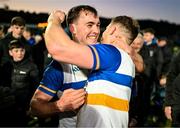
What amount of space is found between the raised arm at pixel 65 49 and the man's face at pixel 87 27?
29.3 inches

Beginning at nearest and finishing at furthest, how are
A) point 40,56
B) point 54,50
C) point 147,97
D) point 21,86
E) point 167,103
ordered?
point 54,50 → point 167,103 → point 21,86 → point 40,56 → point 147,97

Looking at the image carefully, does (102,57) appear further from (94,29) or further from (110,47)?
(94,29)

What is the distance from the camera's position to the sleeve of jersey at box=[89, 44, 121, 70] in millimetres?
2830

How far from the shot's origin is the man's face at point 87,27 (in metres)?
3.55

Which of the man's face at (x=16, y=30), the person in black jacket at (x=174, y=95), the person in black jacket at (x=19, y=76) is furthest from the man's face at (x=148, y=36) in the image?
the person in black jacket at (x=174, y=95)

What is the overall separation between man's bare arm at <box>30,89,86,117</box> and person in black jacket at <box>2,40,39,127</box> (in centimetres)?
371

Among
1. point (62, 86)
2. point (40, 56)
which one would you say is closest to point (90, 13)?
point (62, 86)

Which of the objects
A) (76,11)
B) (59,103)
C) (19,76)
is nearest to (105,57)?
(59,103)

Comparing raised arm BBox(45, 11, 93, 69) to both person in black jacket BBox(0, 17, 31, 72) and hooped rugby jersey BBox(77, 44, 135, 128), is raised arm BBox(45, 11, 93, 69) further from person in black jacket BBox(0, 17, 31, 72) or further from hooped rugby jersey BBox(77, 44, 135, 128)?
person in black jacket BBox(0, 17, 31, 72)

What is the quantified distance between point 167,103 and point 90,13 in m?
2.40

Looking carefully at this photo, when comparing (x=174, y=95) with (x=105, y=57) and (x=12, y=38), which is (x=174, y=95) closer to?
(x=105, y=57)

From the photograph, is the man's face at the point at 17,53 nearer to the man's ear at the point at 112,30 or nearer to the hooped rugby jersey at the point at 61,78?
the hooped rugby jersey at the point at 61,78

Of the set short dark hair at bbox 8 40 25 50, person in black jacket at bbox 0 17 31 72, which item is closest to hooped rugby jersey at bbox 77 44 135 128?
short dark hair at bbox 8 40 25 50

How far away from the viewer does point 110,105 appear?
9.56 feet
